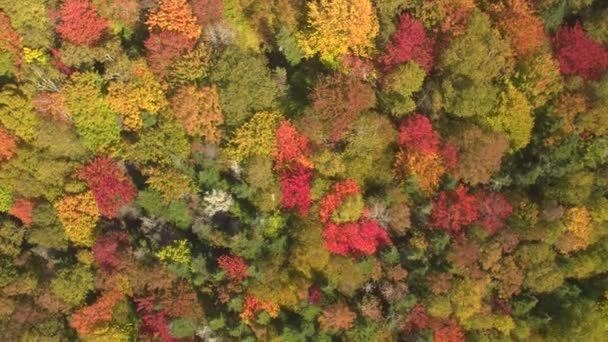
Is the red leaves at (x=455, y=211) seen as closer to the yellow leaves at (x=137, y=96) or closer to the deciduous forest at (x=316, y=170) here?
the deciduous forest at (x=316, y=170)

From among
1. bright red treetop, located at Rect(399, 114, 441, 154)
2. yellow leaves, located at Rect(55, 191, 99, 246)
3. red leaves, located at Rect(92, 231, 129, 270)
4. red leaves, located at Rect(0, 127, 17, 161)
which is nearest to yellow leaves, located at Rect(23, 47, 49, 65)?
red leaves, located at Rect(0, 127, 17, 161)

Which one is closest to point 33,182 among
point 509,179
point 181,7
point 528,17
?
point 181,7

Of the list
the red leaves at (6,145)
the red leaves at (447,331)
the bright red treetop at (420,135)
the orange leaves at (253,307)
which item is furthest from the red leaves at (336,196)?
the red leaves at (6,145)

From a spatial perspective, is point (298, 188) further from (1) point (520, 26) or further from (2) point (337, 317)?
(1) point (520, 26)

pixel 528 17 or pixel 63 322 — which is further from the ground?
pixel 528 17

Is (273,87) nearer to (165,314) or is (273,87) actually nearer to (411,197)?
(411,197)

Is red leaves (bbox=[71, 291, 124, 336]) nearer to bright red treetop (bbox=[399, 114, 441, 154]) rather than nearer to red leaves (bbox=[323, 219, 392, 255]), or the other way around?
red leaves (bbox=[323, 219, 392, 255])
